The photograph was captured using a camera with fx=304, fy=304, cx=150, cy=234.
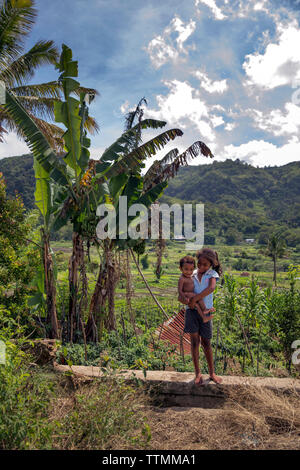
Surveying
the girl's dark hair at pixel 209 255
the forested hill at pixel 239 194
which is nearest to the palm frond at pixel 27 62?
the girl's dark hair at pixel 209 255

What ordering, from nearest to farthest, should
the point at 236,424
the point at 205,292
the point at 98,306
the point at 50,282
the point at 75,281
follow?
the point at 236,424, the point at 205,292, the point at 50,282, the point at 75,281, the point at 98,306

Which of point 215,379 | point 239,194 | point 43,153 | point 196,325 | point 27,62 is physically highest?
point 239,194

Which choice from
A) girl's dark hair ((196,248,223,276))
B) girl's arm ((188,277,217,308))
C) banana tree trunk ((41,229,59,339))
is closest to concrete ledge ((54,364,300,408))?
girl's arm ((188,277,217,308))

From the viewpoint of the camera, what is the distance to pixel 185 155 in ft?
20.4

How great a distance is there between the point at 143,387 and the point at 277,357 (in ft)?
11.9

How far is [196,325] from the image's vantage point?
3.36 m

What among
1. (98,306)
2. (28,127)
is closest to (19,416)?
(98,306)

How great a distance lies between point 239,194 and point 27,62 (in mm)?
101634

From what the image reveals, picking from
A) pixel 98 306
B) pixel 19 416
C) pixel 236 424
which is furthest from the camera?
pixel 98 306

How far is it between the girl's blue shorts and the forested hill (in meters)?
61.0

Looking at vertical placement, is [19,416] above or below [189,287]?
below

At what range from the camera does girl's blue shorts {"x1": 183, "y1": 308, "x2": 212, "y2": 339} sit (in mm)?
3350

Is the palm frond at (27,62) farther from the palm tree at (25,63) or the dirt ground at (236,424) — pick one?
the dirt ground at (236,424)

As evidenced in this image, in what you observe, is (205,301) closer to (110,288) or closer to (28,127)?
(110,288)
